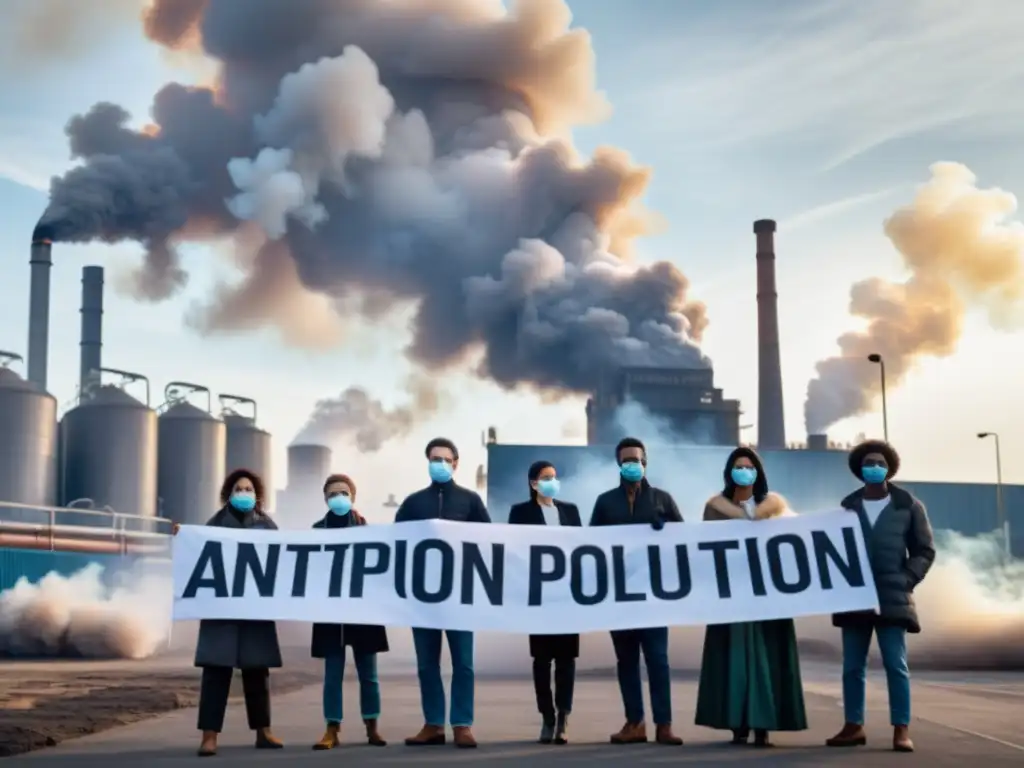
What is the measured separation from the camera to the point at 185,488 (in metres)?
67.9

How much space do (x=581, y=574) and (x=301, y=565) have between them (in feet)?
7.22

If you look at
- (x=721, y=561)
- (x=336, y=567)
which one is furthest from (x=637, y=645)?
(x=336, y=567)

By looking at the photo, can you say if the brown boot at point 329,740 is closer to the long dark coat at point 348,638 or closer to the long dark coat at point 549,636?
the long dark coat at point 348,638

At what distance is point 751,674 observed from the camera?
10.6m

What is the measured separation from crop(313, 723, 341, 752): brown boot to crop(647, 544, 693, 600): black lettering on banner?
2623 mm

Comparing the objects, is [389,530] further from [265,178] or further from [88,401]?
[88,401]

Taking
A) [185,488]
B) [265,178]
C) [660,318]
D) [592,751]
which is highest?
[265,178]

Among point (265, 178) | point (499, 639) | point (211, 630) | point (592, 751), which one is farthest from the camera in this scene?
point (265, 178)

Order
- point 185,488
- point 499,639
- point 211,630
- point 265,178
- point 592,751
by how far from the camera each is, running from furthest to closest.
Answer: point 185,488
point 265,178
point 499,639
point 211,630
point 592,751

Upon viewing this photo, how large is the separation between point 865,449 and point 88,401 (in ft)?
193

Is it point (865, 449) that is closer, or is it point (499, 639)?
point (865, 449)

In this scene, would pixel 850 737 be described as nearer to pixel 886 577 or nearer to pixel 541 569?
pixel 886 577

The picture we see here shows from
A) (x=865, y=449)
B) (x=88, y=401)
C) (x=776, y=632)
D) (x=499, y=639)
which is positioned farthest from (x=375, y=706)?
(x=88, y=401)

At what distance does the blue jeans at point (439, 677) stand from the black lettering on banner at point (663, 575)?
148 centimetres
